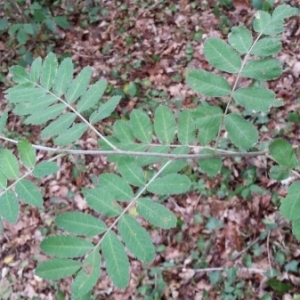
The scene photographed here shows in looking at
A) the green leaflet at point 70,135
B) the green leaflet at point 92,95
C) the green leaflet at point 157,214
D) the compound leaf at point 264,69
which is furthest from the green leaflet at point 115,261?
→ the compound leaf at point 264,69

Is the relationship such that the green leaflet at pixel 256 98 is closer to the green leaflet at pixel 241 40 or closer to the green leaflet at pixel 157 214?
the green leaflet at pixel 241 40

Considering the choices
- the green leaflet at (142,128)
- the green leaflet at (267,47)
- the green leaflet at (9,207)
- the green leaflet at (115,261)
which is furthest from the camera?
the green leaflet at (142,128)

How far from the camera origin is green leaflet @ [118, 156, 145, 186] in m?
1.17

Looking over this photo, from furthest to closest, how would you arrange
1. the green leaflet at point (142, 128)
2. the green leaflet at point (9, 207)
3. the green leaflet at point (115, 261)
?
the green leaflet at point (142, 128) → the green leaflet at point (9, 207) → the green leaflet at point (115, 261)

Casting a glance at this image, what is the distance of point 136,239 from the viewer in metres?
1.01

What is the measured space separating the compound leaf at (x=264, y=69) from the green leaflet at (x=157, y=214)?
16.7 inches

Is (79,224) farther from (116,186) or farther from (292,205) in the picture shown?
(292,205)

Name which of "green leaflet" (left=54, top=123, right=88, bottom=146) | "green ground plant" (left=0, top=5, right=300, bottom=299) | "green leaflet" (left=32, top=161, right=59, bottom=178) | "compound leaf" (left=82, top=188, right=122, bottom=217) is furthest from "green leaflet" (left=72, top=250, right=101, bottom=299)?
"green leaflet" (left=54, top=123, right=88, bottom=146)

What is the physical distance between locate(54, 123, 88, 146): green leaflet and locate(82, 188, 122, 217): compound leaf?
213 millimetres

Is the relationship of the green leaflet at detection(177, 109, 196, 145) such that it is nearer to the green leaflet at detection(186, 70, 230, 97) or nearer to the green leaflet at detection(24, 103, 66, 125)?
the green leaflet at detection(186, 70, 230, 97)

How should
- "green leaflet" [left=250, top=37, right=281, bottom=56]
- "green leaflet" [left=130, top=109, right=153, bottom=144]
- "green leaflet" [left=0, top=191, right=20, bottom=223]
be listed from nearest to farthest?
1. "green leaflet" [left=0, top=191, right=20, bottom=223]
2. "green leaflet" [left=250, top=37, right=281, bottom=56]
3. "green leaflet" [left=130, top=109, right=153, bottom=144]

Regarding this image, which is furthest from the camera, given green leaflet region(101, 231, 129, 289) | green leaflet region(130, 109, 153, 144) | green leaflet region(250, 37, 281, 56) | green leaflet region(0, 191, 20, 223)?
green leaflet region(130, 109, 153, 144)

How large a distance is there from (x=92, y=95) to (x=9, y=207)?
0.44 meters

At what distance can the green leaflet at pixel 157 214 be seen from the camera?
1.05m
